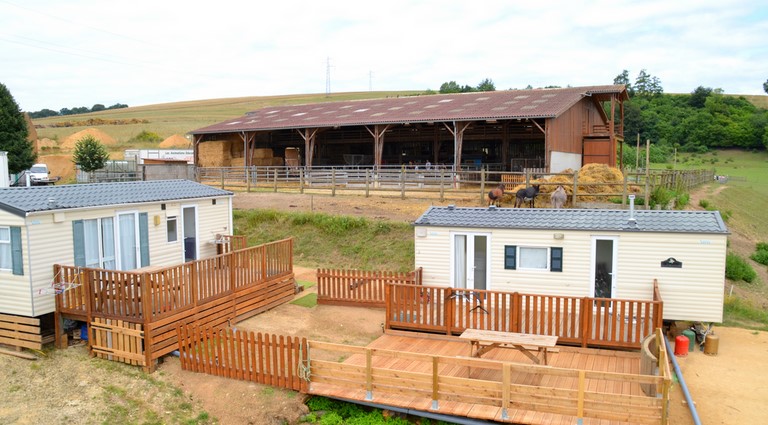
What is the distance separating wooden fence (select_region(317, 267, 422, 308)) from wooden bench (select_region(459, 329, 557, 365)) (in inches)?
186

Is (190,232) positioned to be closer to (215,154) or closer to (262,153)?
(262,153)

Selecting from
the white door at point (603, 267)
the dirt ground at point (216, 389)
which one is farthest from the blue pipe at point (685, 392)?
the white door at point (603, 267)

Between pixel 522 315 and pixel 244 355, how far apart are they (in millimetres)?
5882

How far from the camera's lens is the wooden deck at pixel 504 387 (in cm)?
816

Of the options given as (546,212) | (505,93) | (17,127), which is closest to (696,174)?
(505,93)

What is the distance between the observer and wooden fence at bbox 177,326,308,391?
32.7 ft

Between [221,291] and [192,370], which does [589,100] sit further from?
[192,370]

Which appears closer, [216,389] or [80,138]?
[216,389]

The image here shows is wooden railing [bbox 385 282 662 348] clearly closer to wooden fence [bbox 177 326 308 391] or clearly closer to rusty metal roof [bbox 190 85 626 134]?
wooden fence [bbox 177 326 308 391]

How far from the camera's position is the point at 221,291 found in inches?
526

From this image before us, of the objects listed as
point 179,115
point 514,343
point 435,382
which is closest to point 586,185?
point 514,343

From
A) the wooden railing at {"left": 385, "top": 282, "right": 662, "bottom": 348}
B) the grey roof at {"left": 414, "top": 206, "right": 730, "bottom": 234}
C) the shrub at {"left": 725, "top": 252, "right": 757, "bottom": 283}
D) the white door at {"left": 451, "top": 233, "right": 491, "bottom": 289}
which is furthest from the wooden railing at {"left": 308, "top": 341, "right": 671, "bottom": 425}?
the shrub at {"left": 725, "top": 252, "right": 757, "bottom": 283}

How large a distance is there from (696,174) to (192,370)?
1526 inches

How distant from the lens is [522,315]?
1244cm
